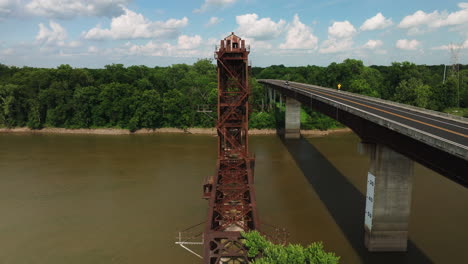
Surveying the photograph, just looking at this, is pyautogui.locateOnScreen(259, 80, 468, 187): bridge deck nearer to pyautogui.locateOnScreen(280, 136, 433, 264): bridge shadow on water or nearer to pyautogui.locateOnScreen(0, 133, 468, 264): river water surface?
pyautogui.locateOnScreen(280, 136, 433, 264): bridge shadow on water

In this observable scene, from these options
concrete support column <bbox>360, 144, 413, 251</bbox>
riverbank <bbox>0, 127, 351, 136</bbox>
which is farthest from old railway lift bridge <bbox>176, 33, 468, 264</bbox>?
riverbank <bbox>0, 127, 351, 136</bbox>

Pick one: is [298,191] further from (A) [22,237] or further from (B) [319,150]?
(A) [22,237]

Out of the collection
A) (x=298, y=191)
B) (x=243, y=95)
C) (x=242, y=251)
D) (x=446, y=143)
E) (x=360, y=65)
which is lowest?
(x=298, y=191)

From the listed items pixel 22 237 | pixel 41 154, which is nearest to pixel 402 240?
pixel 22 237

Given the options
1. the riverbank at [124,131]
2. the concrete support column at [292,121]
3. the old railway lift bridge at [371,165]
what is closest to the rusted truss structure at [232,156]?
the old railway lift bridge at [371,165]

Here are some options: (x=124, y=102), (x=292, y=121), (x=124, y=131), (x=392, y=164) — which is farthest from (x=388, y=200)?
(x=124, y=102)

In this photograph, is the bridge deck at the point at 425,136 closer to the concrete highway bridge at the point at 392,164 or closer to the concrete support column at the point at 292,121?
the concrete highway bridge at the point at 392,164

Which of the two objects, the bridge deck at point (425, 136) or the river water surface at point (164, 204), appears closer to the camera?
the bridge deck at point (425, 136)

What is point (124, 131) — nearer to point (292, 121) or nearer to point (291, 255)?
point (292, 121)

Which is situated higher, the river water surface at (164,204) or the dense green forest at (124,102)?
the dense green forest at (124,102)
